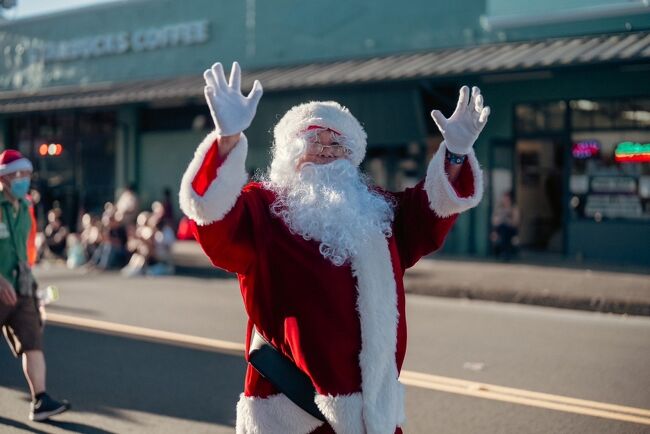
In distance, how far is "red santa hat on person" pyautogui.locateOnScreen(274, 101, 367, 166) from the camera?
2887mm

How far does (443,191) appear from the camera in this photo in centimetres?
281

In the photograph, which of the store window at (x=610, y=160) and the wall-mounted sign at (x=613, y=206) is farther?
the wall-mounted sign at (x=613, y=206)

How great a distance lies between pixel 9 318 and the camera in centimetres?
518

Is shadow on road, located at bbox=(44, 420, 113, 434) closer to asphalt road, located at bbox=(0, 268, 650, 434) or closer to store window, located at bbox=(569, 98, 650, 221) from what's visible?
asphalt road, located at bbox=(0, 268, 650, 434)

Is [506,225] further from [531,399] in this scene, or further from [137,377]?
[137,377]

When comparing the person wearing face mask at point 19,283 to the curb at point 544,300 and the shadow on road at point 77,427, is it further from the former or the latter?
the curb at point 544,300

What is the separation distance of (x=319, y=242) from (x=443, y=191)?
495 mm

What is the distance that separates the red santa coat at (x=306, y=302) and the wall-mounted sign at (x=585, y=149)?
12196 mm

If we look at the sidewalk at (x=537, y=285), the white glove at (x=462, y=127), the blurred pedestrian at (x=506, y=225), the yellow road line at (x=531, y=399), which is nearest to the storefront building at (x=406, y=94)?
the blurred pedestrian at (x=506, y=225)

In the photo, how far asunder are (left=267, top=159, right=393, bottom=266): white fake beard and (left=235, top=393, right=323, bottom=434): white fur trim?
0.53 metres

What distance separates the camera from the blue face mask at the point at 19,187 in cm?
520

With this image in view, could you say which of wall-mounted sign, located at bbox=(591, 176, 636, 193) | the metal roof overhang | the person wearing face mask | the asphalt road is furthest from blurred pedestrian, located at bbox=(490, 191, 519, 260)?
the person wearing face mask

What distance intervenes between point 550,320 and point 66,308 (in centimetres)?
605

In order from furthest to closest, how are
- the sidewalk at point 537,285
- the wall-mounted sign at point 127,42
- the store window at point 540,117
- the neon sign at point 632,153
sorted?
the wall-mounted sign at point 127,42
the store window at point 540,117
the neon sign at point 632,153
the sidewalk at point 537,285
